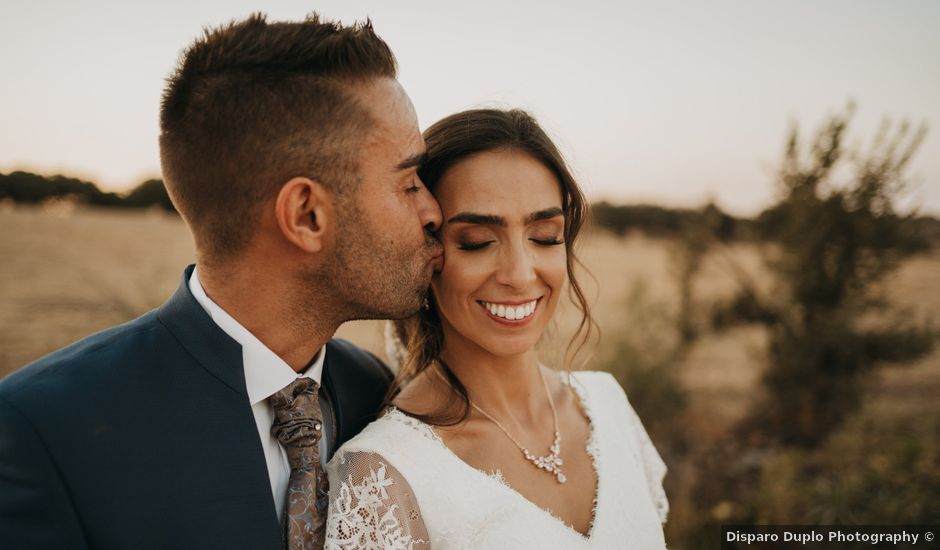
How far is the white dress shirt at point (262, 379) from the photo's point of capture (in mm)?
2084

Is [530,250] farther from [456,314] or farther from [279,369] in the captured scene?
[279,369]

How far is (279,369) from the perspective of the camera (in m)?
2.13

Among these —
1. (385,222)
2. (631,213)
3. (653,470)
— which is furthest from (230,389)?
(631,213)

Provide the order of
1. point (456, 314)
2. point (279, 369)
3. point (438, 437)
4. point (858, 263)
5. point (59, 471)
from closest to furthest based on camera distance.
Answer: point (59, 471) < point (279, 369) < point (438, 437) < point (456, 314) < point (858, 263)

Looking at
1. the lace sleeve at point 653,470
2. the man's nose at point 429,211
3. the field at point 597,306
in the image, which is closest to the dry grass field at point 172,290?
the field at point 597,306

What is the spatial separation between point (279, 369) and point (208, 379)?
0.25 m

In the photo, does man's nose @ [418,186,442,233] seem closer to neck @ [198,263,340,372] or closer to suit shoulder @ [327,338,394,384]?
neck @ [198,263,340,372]

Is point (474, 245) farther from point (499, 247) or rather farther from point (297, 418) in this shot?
point (297, 418)

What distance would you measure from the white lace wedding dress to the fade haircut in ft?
2.78

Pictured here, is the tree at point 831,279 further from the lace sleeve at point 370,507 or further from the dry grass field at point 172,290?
the lace sleeve at point 370,507

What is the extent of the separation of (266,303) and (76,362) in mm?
573

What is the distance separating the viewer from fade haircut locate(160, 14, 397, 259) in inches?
82.7

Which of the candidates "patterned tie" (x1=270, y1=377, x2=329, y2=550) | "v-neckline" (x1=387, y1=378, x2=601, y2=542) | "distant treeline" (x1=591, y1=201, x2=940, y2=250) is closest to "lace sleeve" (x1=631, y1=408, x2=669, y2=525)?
"v-neckline" (x1=387, y1=378, x2=601, y2=542)

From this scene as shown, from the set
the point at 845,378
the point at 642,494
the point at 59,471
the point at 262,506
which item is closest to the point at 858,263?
the point at 845,378
